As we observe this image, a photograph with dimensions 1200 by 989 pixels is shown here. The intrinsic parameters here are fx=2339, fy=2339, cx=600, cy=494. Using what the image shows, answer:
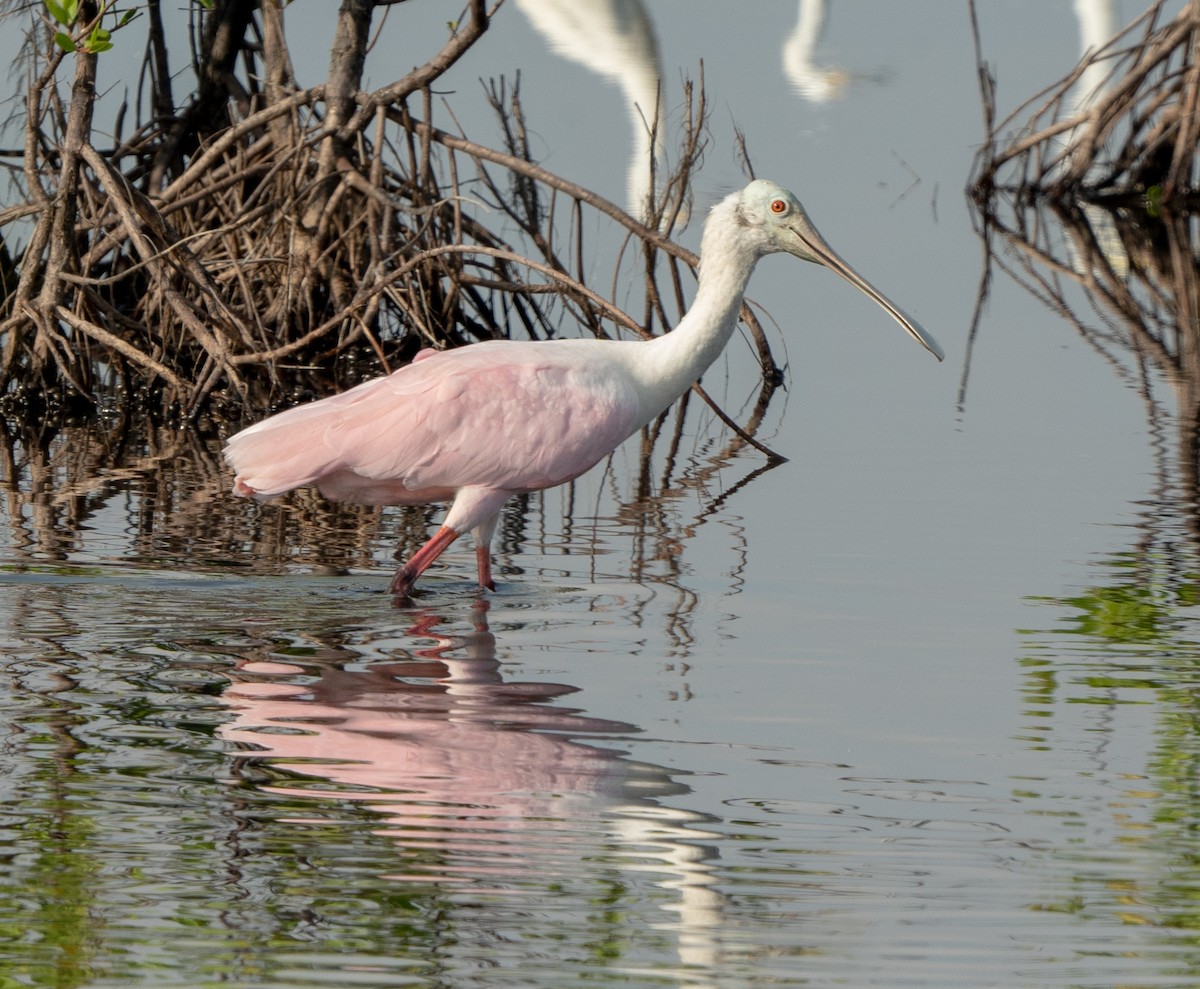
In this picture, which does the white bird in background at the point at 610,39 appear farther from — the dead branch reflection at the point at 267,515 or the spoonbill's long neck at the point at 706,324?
the spoonbill's long neck at the point at 706,324

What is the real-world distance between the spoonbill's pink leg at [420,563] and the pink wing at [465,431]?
6.4 inches

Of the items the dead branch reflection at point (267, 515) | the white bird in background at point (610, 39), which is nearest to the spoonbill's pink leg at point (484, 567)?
the dead branch reflection at point (267, 515)

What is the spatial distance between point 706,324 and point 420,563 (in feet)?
3.88

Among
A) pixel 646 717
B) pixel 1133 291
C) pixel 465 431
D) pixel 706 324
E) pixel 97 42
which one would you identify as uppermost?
pixel 97 42

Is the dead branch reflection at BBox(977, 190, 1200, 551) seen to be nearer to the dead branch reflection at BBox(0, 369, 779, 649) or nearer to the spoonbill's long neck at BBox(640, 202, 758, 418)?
the dead branch reflection at BBox(0, 369, 779, 649)

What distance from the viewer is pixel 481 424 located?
23.7 feet

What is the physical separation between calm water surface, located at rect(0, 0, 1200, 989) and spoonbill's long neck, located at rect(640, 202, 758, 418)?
2.15 feet

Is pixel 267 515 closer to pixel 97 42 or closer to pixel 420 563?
pixel 420 563

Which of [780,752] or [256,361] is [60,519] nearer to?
[256,361]

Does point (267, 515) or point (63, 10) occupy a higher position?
point (63, 10)

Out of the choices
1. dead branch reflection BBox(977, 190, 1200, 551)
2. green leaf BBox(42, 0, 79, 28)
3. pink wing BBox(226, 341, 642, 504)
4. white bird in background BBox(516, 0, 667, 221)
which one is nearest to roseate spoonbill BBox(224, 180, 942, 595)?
pink wing BBox(226, 341, 642, 504)

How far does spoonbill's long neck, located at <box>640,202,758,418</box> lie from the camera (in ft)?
24.3

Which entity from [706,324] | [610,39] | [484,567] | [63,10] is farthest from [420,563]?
[610,39]

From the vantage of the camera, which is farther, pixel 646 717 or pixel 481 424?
pixel 481 424
